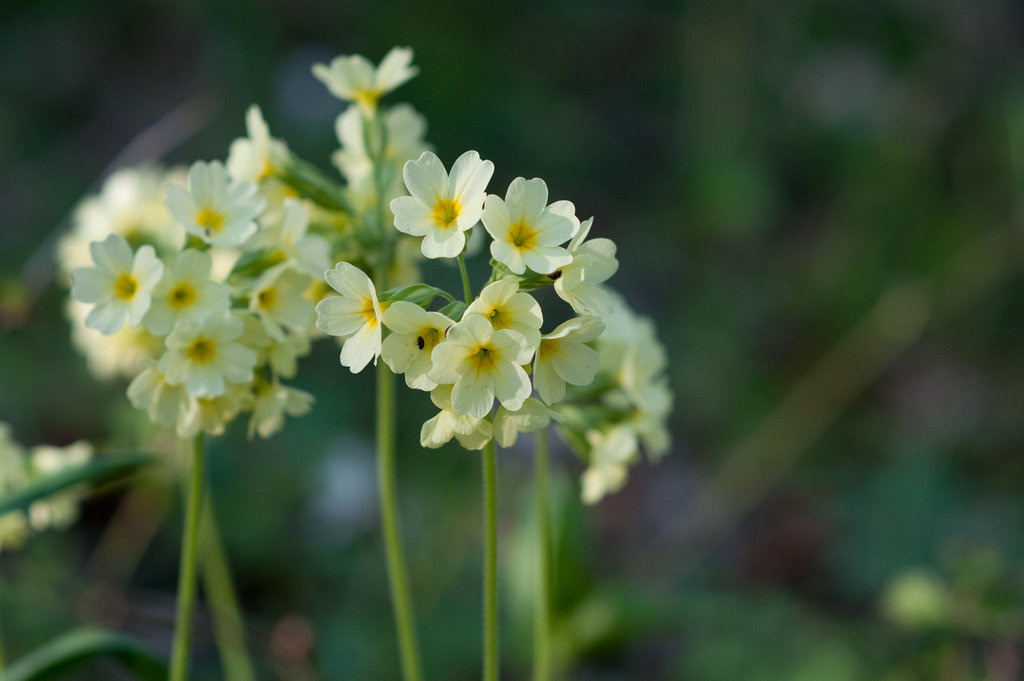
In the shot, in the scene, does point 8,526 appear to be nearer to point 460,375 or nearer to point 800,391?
point 460,375

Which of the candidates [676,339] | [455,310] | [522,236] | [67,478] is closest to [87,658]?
[67,478]

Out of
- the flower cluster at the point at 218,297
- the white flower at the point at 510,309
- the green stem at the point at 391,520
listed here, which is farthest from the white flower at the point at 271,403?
the white flower at the point at 510,309

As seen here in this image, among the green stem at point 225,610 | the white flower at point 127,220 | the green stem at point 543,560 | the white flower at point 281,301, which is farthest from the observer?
the green stem at point 225,610

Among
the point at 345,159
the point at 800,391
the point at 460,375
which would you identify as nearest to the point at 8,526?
the point at 345,159

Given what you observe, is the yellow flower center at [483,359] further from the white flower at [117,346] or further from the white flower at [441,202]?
the white flower at [117,346]

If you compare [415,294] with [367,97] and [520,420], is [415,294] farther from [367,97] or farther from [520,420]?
[367,97]
